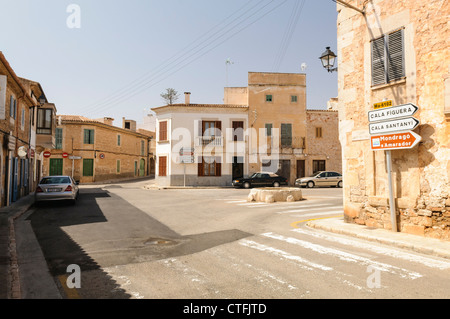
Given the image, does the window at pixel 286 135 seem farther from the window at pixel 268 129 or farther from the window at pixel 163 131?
the window at pixel 163 131

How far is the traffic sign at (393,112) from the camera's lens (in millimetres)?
6965

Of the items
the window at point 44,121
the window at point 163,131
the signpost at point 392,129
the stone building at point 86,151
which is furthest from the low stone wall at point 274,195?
the stone building at point 86,151

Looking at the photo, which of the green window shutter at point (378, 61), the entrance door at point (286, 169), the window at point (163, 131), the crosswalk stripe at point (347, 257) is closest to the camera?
the crosswalk stripe at point (347, 257)

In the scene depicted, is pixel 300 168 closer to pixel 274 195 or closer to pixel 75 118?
pixel 274 195

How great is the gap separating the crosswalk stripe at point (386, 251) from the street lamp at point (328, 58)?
17.5ft

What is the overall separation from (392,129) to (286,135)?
2351 centimetres

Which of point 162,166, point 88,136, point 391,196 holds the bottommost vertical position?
point 391,196

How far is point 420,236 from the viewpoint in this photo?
7055 mm

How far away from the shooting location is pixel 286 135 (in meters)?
30.7

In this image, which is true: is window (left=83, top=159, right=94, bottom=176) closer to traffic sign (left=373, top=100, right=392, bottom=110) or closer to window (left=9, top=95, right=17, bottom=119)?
window (left=9, top=95, right=17, bottom=119)

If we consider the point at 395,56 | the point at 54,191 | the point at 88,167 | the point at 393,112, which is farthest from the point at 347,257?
the point at 88,167
